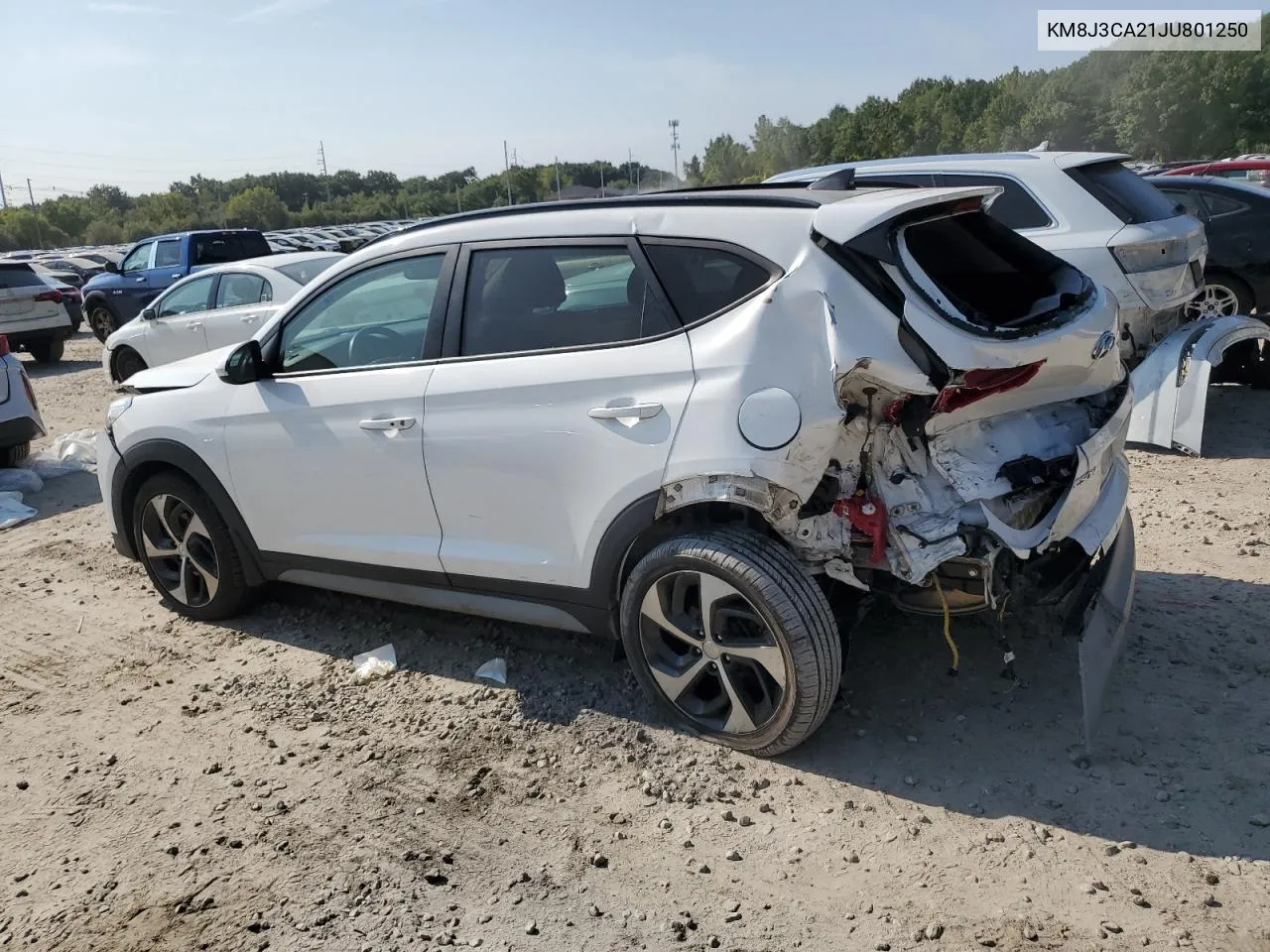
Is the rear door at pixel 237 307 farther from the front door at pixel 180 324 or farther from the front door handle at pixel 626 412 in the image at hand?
the front door handle at pixel 626 412

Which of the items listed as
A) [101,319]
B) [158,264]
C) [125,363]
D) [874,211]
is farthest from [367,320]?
[101,319]

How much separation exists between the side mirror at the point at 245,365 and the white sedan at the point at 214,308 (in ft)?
19.4

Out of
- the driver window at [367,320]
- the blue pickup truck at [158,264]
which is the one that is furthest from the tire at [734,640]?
the blue pickup truck at [158,264]

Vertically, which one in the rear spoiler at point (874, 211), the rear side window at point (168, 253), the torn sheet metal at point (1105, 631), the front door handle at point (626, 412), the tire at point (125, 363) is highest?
the rear side window at point (168, 253)

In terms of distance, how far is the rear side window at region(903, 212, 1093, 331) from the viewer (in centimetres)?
337

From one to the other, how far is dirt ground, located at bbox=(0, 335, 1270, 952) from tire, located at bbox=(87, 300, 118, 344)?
45.0ft

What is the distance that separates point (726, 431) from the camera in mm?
3230

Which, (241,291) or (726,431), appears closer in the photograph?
(726,431)

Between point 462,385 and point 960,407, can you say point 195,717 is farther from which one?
point 960,407

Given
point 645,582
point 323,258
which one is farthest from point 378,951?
point 323,258

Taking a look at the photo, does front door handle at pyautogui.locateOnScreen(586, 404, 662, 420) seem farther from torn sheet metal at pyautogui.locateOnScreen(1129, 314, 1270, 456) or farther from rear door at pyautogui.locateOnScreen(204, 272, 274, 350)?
rear door at pyautogui.locateOnScreen(204, 272, 274, 350)

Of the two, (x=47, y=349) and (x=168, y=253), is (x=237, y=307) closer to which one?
(x=168, y=253)

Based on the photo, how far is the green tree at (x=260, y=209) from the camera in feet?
239

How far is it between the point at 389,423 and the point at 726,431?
1485 mm
